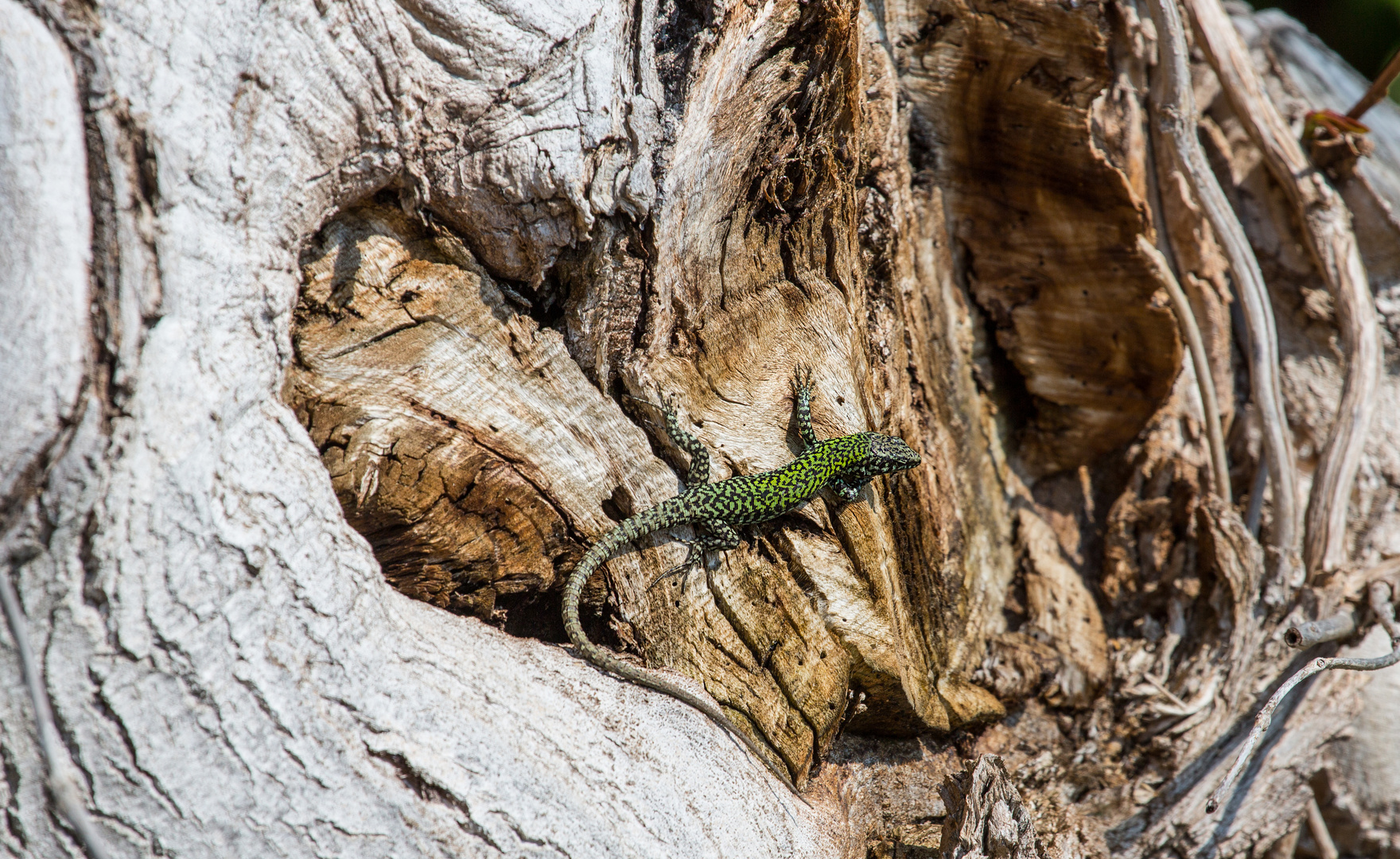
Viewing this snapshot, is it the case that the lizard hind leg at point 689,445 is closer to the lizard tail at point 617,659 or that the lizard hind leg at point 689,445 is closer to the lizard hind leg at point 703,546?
the lizard hind leg at point 703,546

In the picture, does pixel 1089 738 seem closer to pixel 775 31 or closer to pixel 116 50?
pixel 775 31

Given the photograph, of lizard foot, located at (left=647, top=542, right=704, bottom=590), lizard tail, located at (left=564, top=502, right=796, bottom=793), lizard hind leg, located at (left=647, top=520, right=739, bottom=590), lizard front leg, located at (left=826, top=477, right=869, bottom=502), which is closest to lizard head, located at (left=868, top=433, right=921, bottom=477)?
lizard front leg, located at (left=826, top=477, right=869, bottom=502)

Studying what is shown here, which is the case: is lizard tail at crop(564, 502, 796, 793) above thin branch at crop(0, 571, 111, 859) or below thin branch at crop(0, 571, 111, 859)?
below

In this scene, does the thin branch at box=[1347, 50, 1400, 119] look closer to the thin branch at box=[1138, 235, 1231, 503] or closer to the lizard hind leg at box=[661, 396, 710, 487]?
the thin branch at box=[1138, 235, 1231, 503]

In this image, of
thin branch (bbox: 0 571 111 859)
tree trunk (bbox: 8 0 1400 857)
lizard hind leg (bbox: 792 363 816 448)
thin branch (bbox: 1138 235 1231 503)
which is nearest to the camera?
Answer: thin branch (bbox: 0 571 111 859)

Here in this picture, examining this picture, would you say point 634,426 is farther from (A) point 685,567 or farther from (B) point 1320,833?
(B) point 1320,833

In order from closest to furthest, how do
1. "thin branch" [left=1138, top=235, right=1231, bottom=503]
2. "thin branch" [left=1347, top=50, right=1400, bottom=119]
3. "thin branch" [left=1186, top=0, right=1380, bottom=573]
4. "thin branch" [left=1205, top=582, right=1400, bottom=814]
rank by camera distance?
"thin branch" [left=1205, top=582, right=1400, bottom=814], "thin branch" [left=1138, top=235, right=1231, bottom=503], "thin branch" [left=1186, top=0, right=1380, bottom=573], "thin branch" [left=1347, top=50, right=1400, bottom=119]
